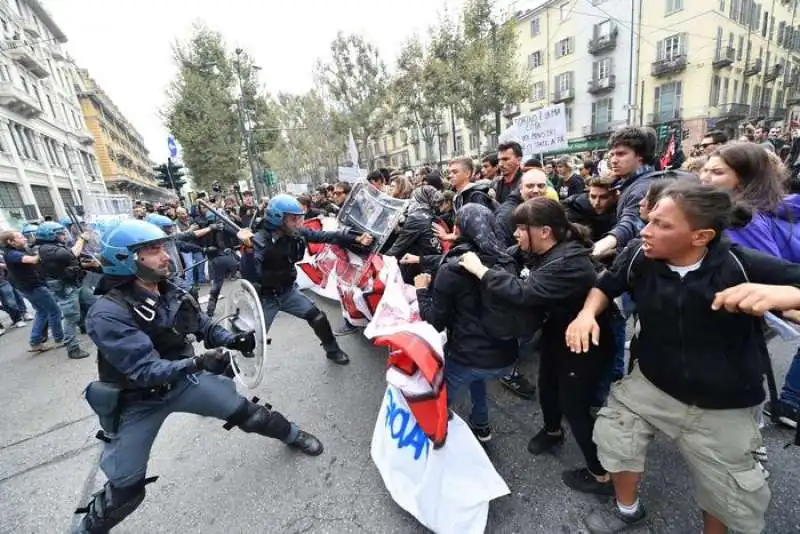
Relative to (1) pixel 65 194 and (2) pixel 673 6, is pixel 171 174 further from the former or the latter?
(2) pixel 673 6

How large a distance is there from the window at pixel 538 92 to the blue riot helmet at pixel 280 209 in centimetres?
3334

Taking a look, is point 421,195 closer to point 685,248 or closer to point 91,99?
point 685,248

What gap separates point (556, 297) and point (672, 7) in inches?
1258

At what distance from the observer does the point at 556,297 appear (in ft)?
5.84

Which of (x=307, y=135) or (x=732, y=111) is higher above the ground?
(x=307, y=135)

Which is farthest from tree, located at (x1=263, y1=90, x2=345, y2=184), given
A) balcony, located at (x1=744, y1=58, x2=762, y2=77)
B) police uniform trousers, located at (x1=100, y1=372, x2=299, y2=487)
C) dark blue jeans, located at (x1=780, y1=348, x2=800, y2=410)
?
balcony, located at (x1=744, y1=58, x2=762, y2=77)

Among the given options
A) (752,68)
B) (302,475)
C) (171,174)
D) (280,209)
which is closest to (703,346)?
(302,475)

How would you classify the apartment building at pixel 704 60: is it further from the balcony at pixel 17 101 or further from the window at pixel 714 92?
the balcony at pixel 17 101

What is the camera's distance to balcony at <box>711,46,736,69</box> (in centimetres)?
2358

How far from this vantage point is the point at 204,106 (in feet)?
67.6

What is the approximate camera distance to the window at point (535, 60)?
30.8m

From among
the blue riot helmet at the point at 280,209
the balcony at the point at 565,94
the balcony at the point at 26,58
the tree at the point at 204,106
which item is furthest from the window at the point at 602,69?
the balcony at the point at 26,58

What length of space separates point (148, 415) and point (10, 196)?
2699cm

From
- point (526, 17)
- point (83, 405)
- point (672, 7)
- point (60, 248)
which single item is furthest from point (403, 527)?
point (526, 17)
